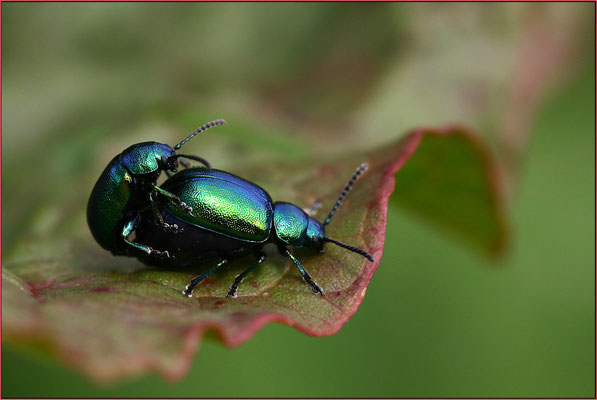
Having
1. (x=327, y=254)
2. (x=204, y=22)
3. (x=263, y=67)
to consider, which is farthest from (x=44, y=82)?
(x=327, y=254)

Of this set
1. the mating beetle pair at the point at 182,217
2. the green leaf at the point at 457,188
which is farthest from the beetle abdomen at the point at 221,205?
the green leaf at the point at 457,188

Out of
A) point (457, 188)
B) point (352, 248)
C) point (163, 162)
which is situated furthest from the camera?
point (457, 188)

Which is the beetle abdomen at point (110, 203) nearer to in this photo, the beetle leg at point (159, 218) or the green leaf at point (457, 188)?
the beetle leg at point (159, 218)

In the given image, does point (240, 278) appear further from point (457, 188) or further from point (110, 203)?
point (457, 188)

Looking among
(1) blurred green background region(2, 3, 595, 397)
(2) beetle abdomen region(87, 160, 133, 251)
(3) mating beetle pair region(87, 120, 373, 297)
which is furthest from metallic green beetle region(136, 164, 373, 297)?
(1) blurred green background region(2, 3, 595, 397)

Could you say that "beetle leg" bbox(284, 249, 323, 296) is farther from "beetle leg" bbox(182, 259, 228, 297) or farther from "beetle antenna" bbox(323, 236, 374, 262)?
"beetle leg" bbox(182, 259, 228, 297)

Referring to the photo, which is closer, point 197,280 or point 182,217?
point 197,280

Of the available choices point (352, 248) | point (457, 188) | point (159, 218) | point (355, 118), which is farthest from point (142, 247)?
point (355, 118)
